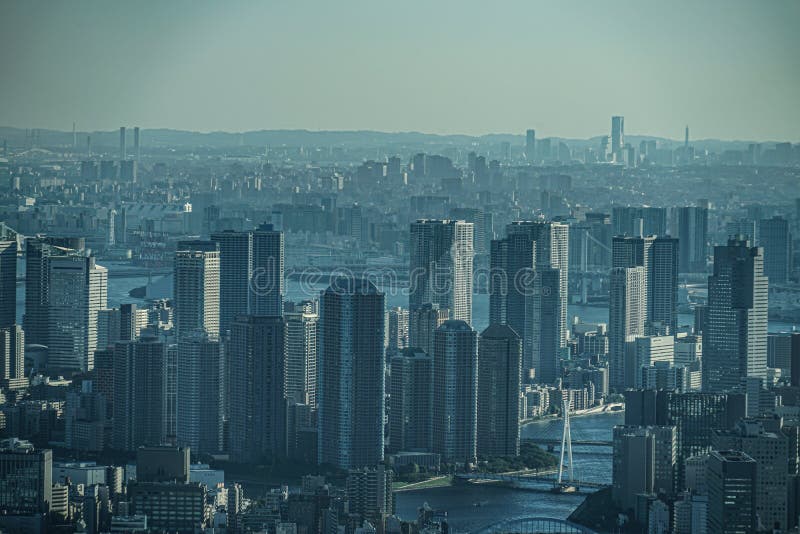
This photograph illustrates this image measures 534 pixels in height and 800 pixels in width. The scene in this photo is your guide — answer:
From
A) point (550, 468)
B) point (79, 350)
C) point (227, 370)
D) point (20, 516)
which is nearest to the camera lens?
→ point (20, 516)

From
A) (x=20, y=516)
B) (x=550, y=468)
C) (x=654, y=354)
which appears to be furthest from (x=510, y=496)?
(x=654, y=354)

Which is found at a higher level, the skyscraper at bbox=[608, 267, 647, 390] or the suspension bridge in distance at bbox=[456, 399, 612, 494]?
the skyscraper at bbox=[608, 267, 647, 390]

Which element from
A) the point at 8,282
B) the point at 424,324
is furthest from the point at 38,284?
the point at 424,324

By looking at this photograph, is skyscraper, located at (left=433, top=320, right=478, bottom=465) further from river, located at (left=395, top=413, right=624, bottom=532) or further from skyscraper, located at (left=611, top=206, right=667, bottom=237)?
skyscraper, located at (left=611, top=206, right=667, bottom=237)

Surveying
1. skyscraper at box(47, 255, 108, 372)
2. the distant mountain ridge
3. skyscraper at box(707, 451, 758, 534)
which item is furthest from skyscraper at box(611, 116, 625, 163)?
skyscraper at box(707, 451, 758, 534)

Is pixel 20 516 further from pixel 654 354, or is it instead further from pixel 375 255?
pixel 375 255
